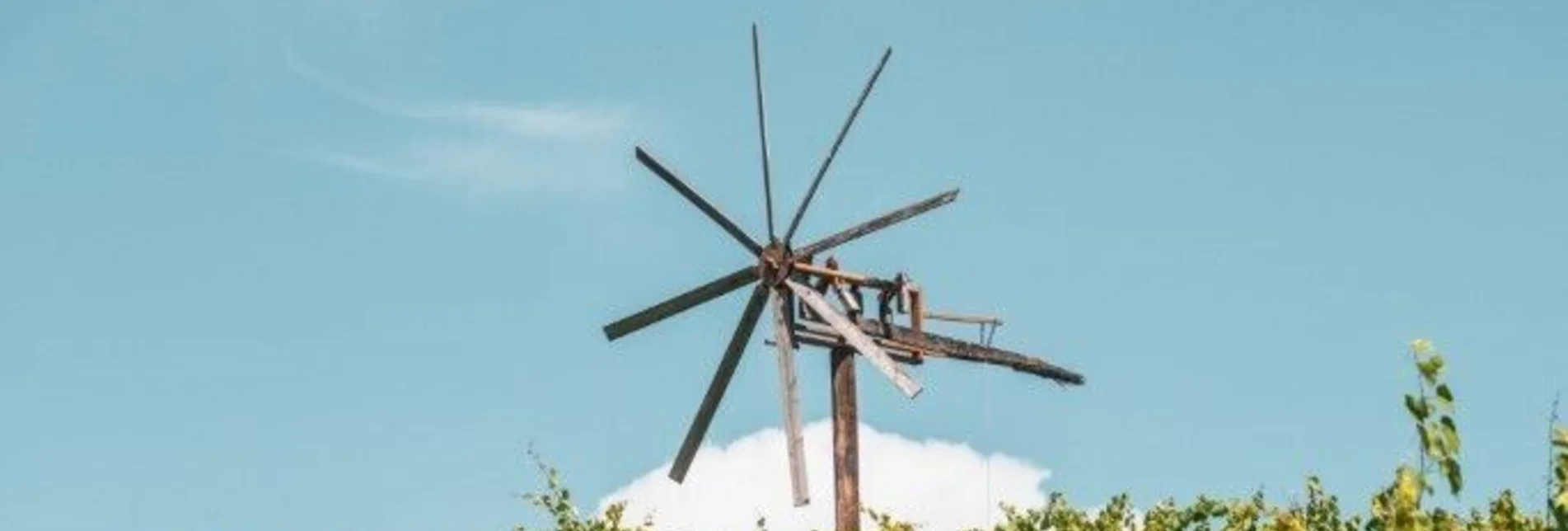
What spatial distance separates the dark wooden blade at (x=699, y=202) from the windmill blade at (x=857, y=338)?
87 cm

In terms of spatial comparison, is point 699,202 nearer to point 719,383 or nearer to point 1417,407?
point 719,383

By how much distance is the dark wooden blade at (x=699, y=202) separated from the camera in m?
23.1

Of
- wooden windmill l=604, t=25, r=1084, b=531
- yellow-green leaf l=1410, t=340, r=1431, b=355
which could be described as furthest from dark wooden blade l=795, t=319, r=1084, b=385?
yellow-green leaf l=1410, t=340, r=1431, b=355

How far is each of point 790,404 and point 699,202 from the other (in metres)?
3.31

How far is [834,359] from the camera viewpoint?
22.0 m

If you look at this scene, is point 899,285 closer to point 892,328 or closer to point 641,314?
point 892,328

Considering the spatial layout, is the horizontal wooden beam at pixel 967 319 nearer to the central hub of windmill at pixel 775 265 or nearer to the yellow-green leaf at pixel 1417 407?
the central hub of windmill at pixel 775 265

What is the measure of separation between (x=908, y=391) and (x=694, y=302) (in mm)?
4068

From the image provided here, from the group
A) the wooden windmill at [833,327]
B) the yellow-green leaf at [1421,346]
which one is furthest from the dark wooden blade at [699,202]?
the yellow-green leaf at [1421,346]

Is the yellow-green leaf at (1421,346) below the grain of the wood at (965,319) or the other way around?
below

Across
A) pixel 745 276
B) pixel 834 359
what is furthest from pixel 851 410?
pixel 745 276

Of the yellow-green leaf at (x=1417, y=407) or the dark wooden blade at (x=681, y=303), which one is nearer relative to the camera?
the yellow-green leaf at (x=1417, y=407)

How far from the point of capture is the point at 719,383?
77.6 ft

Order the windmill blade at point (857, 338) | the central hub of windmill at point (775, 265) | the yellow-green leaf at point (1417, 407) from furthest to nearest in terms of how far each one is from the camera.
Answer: the central hub of windmill at point (775, 265) < the windmill blade at point (857, 338) < the yellow-green leaf at point (1417, 407)
